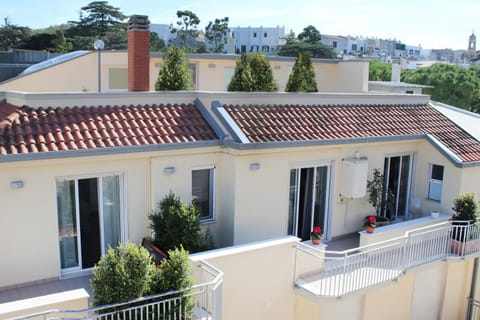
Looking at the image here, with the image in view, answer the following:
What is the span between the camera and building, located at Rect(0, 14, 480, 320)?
10266mm

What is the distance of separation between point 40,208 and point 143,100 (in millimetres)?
3784

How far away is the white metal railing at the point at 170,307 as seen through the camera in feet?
26.2

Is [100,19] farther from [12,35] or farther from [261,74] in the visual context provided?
[261,74]

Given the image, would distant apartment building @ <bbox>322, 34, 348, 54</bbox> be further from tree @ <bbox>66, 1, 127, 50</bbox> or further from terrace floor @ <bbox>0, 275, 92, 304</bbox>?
terrace floor @ <bbox>0, 275, 92, 304</bbox>

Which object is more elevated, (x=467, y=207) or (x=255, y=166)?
(x=255, y=166)

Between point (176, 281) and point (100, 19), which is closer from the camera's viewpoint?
point (176, 281)

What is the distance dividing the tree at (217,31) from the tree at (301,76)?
319ft

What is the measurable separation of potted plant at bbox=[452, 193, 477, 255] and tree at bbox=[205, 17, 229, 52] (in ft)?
327

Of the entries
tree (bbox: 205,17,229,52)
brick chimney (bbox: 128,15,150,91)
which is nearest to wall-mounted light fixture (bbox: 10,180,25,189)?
brick chimney (bbox: 128,15,150,91)

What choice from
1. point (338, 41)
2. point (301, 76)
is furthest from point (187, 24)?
point (301, 76)

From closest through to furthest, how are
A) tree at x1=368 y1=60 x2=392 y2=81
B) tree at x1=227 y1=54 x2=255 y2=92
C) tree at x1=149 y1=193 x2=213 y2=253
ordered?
tree at x1=149 y1=193 x2=213 y2=253 < tree at x1=227 y1=54 x2=255 y2=92 < tree at x1=368 y1=60 x2=392 y2=81

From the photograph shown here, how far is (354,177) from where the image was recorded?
13672 millimetres

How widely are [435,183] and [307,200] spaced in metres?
4.75

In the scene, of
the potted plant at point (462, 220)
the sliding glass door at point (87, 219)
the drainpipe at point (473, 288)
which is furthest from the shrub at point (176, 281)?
the drainpipe at point (473, 288)
